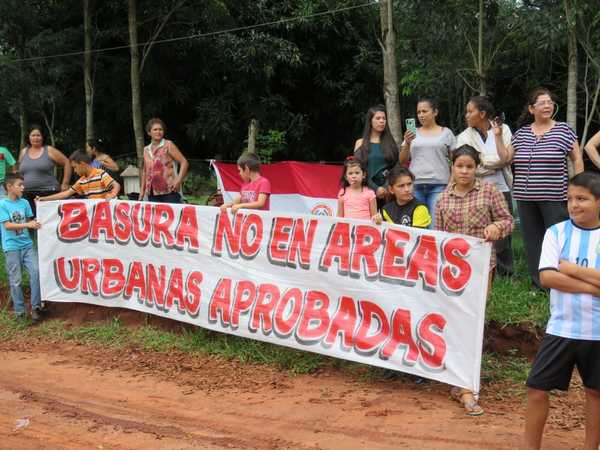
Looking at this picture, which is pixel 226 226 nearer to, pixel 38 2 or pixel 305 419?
pixel 305 419

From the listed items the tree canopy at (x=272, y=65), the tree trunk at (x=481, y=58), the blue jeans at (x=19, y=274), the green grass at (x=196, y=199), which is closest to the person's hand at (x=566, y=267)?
the blue jeans at (x=19, y=274)

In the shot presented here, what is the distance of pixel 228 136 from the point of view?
18.2 m

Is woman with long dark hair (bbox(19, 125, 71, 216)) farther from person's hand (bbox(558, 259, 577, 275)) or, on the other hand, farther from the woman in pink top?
person's hand (bbox(558, 259, 577, 275))

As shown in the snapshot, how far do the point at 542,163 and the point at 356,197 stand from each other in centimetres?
159

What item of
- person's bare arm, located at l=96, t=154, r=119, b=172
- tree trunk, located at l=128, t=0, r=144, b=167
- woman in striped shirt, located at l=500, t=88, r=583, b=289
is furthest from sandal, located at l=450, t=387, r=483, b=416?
tree trunk, located at l=128, t=0, r=144, b=167

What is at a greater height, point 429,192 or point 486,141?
point 486,141


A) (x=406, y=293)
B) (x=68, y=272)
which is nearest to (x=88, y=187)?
(x=68, y=272)

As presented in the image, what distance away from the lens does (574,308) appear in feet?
10.9

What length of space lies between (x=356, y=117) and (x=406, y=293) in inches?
627

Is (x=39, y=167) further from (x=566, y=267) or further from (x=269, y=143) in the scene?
(x=269, y=143)

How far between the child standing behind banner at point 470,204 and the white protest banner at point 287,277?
21cm

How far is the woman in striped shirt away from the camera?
5.40 metres

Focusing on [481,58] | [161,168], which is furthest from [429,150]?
[481,58]

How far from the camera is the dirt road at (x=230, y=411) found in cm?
414
